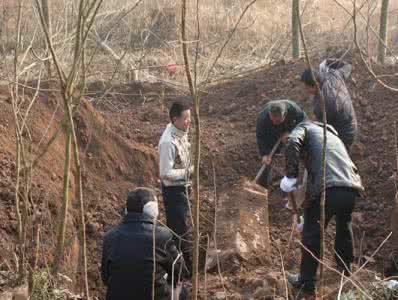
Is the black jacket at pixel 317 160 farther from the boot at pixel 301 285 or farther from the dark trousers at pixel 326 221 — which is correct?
the boot at pixel 301 285

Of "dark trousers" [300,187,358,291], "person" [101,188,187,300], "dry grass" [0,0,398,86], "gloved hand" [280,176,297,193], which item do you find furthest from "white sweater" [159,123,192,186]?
"dry grass" [0,0,398,86]

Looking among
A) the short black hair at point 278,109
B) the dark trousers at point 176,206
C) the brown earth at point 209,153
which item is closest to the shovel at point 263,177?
the brown earth at point 209,153

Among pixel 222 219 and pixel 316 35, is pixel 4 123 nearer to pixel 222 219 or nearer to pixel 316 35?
pixel 222 219

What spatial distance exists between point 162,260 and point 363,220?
3.55 meters

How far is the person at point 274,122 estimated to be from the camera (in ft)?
20.4

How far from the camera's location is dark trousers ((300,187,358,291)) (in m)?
4.73

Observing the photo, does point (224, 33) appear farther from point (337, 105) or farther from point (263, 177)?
point (337, 105)

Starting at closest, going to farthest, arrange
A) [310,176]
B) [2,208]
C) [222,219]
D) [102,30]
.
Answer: [310,176]
[2,208]
[222,219]
[102,30]

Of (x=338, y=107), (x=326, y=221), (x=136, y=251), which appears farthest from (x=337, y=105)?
(x=136, y=251)

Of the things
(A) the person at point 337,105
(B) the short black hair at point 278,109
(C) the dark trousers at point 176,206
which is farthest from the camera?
(A) the person at point 337,105

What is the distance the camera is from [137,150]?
7984mm

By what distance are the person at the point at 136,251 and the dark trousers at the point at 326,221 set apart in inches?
52.8

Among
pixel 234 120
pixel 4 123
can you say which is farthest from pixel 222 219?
pixel 234 120

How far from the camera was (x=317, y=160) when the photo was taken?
15.6ft
